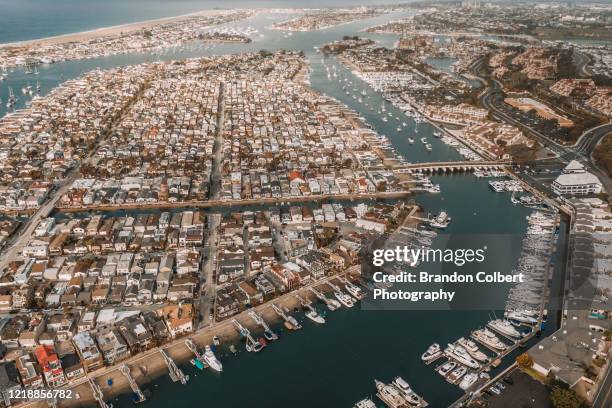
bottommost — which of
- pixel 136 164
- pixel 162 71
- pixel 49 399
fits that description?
pixel 49 399

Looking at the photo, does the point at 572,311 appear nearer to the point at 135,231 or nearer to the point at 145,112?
the point at 135,231

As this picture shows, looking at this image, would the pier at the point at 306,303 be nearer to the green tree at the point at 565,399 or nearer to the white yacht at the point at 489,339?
the white yacht at the point at 489,339

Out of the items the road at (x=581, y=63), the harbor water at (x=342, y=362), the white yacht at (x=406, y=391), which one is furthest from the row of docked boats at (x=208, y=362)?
the road at (x=581, y=63)

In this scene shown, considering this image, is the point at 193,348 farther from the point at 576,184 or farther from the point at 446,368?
the point at 576,184

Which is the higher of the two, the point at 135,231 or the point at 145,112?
the point at 145,112

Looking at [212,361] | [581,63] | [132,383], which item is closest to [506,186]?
[212,361]

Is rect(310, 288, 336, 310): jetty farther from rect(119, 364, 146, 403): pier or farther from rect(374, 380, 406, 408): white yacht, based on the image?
rect(119, 364, 146, 403): pier

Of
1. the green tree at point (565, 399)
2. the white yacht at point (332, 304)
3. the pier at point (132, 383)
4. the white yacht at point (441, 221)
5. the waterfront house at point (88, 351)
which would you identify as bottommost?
the green tree at point (565, 399)

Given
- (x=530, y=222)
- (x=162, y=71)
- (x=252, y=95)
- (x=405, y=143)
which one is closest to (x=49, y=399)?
(x=530, y=222)
